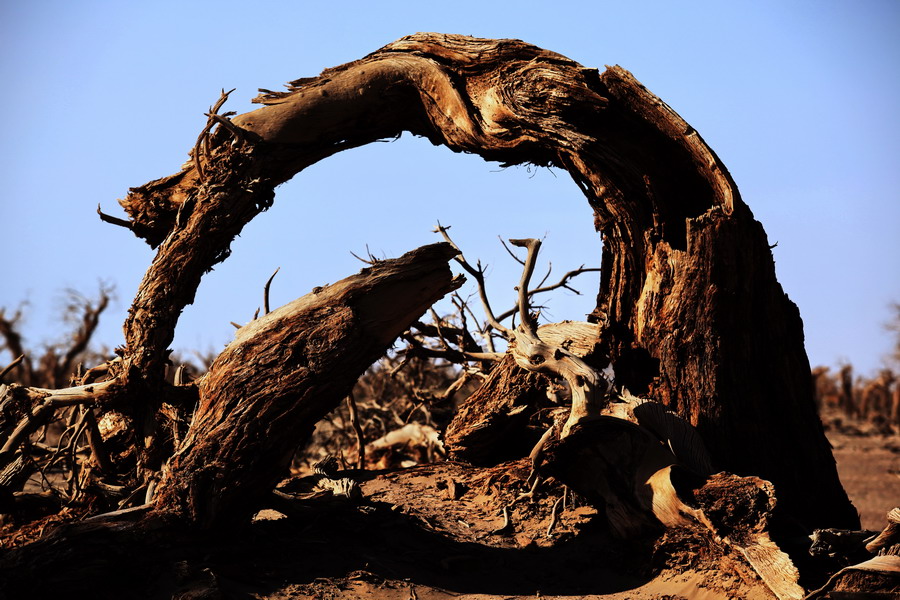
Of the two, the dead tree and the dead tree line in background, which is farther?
the dead tree

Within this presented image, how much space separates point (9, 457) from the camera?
584 centimetres

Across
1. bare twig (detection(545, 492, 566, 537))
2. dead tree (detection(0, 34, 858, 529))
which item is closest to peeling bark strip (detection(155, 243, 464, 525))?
dead tree (detection(0, 34, 858, 529))

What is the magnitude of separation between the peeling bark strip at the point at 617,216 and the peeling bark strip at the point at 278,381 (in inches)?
46.6

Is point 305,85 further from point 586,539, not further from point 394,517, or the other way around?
point 586,539

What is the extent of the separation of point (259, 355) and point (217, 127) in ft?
6.77

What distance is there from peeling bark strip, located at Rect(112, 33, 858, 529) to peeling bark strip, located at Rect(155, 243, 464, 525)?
118cm

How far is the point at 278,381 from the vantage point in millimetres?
4633

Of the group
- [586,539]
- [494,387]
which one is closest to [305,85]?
[494,387]

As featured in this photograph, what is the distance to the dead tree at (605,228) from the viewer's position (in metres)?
5.48

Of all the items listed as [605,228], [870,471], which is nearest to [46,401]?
[605,228]

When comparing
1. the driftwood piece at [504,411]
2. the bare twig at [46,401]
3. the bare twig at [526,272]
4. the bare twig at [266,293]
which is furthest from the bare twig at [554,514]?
the bare twig at [46,401]

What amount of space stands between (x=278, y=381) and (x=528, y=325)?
164 centimetres

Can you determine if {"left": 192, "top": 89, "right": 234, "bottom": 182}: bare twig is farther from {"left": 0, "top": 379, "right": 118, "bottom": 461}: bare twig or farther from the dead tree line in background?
{"left": 0, "top": 379, "right": 118, "bottom": 461}: bare twig

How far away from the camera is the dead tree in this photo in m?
5.48
